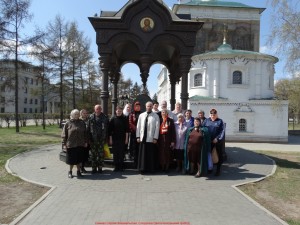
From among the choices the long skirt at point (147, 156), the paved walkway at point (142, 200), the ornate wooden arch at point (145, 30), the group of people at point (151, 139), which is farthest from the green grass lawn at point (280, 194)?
the ornate wooden arch at point (145, 30)

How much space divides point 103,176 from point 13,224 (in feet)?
13.4

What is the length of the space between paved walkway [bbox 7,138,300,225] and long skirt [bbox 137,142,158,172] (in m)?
0.38

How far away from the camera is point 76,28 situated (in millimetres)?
37906

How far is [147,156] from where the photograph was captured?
10.1 meters

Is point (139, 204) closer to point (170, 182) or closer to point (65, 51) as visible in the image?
point (170, 182)

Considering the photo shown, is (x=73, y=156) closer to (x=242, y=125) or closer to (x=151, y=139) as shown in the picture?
(x=151, y=139)

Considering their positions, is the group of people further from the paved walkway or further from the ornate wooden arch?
the ornate wooden arch

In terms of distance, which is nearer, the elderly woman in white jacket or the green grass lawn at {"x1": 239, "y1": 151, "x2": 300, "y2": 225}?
the green grass lawn at {"x1": 239, "y1": 151, "x2": 300, "y2": 225}

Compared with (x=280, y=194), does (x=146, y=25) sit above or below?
above

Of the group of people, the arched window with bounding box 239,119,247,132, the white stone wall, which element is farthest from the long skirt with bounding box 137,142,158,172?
the arched window with bounding box 239,119,247,132

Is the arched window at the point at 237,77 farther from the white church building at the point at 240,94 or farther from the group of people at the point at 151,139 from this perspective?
the group of people at the point at 151,139

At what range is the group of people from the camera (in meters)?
9.57

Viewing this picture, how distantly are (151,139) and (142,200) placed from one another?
10.2 ft

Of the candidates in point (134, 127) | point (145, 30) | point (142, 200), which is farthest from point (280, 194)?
point (145, 30)
